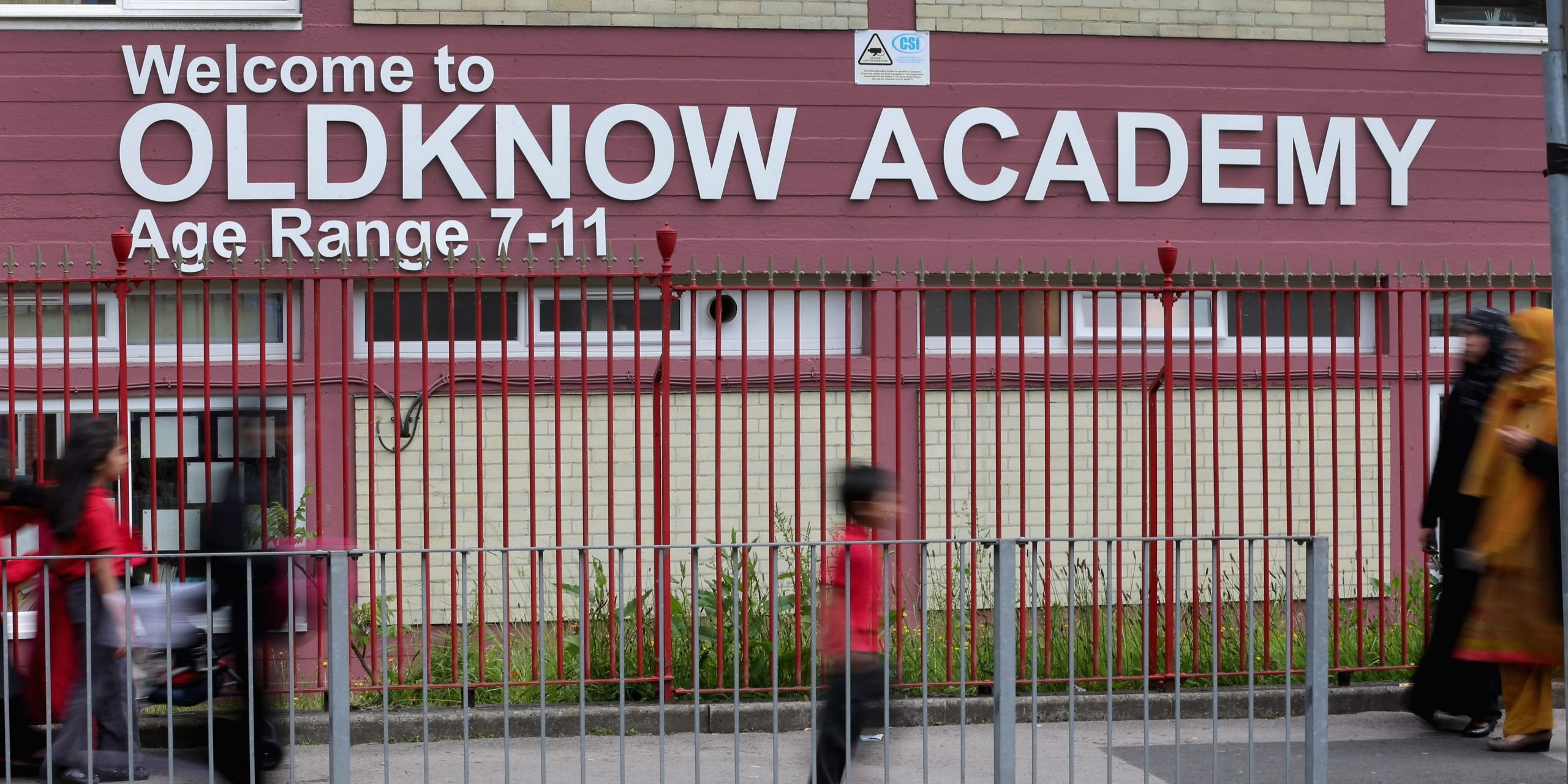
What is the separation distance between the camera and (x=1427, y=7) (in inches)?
372

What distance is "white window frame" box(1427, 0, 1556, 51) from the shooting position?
371 inches

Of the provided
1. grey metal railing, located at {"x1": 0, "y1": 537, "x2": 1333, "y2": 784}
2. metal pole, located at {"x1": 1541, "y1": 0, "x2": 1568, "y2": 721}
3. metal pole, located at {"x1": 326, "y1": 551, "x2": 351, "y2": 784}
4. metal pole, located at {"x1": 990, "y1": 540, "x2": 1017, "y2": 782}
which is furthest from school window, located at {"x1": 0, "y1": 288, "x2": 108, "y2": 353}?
metal pole, located at {"x1": 1541, "y1": 0, "x2": 1568, "y2": 721}

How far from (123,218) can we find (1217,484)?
221 inches

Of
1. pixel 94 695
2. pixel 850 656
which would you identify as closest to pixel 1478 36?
pixel 850 656

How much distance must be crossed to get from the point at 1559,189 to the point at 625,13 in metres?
5.56

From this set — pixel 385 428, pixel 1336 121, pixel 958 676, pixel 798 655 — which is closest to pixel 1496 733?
pixel 958 676

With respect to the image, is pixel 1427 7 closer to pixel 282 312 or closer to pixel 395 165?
pixel 395 165

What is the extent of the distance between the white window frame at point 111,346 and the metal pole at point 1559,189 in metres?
6.16

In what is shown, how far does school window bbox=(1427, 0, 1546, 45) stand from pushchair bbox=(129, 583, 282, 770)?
290 inches

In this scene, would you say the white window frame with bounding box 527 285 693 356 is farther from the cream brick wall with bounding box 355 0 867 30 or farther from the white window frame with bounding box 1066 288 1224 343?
the white window frame with bounding box 1066 288 1224 343

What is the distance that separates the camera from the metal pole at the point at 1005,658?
189 inches

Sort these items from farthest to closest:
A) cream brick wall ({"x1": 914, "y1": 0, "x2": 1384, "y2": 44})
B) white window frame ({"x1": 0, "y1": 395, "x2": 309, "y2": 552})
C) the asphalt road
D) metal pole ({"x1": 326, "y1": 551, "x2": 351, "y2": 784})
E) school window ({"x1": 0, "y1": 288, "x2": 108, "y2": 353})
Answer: cream brick wall ({"x1": 914, "y1": 0, "x2": 1384, "y2": 44}), school window ({"x1": 0, "y1": 288, "x2": 108, "y2": 353}), white window frame ({"x1": 0, "y1": 395, "x2": 309, "y2": 552}), the asphalt road, metal pole ({"x1": 326, "y1": 551, "x2": 351, "y2": 784})

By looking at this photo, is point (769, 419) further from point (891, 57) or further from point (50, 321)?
point (50, 321)

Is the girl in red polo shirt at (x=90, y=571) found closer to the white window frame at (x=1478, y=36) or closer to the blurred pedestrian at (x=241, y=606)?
the blurred pedestrian at (x=241, y=606)
